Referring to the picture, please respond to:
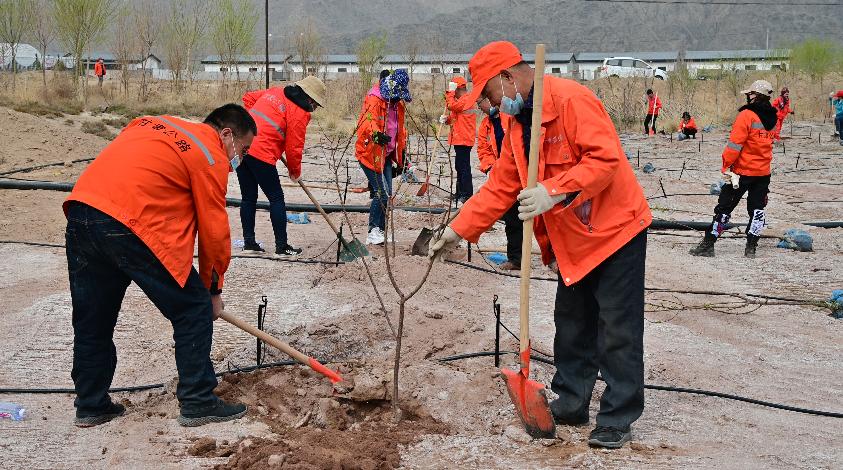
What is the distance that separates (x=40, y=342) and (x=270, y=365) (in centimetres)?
174

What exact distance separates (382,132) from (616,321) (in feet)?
14.7

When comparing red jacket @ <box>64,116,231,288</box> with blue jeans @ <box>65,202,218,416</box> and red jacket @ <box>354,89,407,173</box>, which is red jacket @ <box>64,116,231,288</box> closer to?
blue jeans @ <box>65,202,218,416</box>

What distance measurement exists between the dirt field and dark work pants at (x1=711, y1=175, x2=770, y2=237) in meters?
0.37

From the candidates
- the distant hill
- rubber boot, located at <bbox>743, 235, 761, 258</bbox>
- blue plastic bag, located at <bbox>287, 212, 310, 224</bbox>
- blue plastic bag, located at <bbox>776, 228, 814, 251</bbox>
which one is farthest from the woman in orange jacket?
the distant hill

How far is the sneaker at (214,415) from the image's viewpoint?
394cm

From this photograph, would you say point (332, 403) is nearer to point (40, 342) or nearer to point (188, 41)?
point (40, 342)

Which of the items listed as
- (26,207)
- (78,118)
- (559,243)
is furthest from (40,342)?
(78,118)

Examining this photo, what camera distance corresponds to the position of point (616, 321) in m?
3.67

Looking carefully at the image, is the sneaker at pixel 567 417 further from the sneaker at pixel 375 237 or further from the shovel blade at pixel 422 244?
the sneaker at pixel 375 237

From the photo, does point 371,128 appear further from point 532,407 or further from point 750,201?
point 532,407

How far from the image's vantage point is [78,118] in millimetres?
21312

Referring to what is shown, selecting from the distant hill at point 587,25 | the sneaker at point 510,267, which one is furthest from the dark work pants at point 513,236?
the distant hill at point 587,25

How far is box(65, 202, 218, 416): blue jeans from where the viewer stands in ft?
12.1

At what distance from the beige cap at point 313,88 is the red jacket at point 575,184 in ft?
13.0
